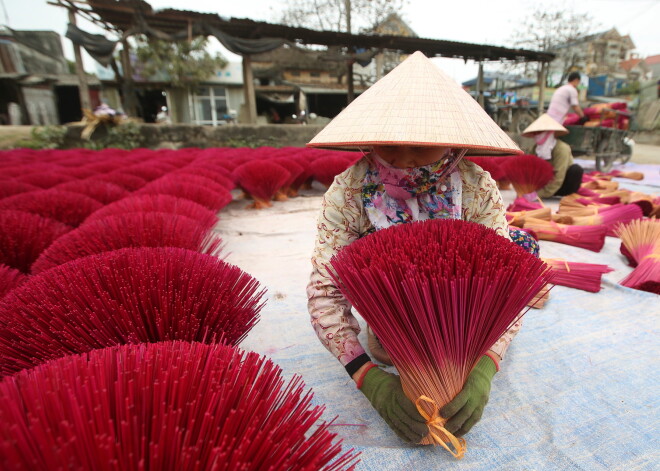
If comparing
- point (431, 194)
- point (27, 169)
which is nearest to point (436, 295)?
point (431, 194)

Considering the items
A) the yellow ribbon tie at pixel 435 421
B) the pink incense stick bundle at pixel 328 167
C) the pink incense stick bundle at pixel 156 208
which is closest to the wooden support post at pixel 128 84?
the pink incense stick bundle at pixel 328 167

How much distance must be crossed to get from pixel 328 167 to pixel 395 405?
10.2 feet

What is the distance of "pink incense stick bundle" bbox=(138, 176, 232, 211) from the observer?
2.03m

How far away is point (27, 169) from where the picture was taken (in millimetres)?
3072

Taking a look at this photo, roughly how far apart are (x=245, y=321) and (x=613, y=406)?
36.0 inches

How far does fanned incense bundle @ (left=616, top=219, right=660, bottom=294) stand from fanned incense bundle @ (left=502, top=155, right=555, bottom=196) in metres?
1.16

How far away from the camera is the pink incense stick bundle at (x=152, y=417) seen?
318mm

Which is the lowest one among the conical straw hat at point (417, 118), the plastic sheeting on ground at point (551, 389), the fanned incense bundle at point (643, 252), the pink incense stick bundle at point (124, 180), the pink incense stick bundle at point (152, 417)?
the plastic sheeting on ground at point (551, 389)

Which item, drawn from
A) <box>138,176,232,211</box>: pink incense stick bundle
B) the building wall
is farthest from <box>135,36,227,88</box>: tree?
<box>138,176,232,211</box>: pink incense stick bundle

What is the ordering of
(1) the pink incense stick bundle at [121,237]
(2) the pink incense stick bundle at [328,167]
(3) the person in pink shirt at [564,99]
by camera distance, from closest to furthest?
1. (1) the pink incense stick bundle at [121,237]
2. (2) the pink incense stick bundle at [328,167]
3. (3) the person in pink shirt at [564,99]

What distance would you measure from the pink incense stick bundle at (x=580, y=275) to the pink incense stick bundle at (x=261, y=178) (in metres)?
2.16

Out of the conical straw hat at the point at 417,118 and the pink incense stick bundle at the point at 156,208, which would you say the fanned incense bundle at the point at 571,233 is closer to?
the conical straw hat at the point at 417,118

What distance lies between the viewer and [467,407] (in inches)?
25.2

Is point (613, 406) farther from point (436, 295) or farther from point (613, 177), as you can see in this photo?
point (613, 177)
